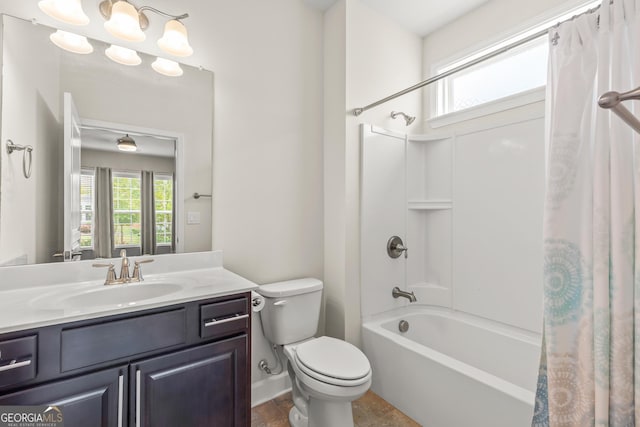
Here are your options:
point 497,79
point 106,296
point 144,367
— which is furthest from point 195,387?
point 497,79

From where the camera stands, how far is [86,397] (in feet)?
3.35

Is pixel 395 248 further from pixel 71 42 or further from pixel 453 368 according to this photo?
pixel 71 42

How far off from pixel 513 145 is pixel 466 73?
0.78 m

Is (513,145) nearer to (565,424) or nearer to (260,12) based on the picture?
(565,424)

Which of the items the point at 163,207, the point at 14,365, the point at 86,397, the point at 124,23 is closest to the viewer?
the point at 14,365

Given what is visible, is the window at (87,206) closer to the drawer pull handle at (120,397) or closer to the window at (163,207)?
the window at (163,207)

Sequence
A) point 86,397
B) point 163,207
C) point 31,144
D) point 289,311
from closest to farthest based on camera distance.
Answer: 1. point 86,397
2. point 31,144
3. point 163,207
4. point 289,311

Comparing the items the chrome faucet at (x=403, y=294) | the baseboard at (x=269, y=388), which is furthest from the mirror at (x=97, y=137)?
the chrome faucet at (x=403, y=294)

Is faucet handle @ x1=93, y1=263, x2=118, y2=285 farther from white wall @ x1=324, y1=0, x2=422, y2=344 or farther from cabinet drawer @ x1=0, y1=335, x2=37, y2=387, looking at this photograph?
white wall @ x1=324, y1=0, x2=422, y2=344

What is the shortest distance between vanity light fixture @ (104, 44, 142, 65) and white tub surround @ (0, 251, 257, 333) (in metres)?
1.00

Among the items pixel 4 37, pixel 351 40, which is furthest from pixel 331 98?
pixel 4 37

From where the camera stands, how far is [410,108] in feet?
8.20

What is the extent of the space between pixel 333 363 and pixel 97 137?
162 cm

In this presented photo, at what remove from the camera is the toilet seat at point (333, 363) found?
142cm
